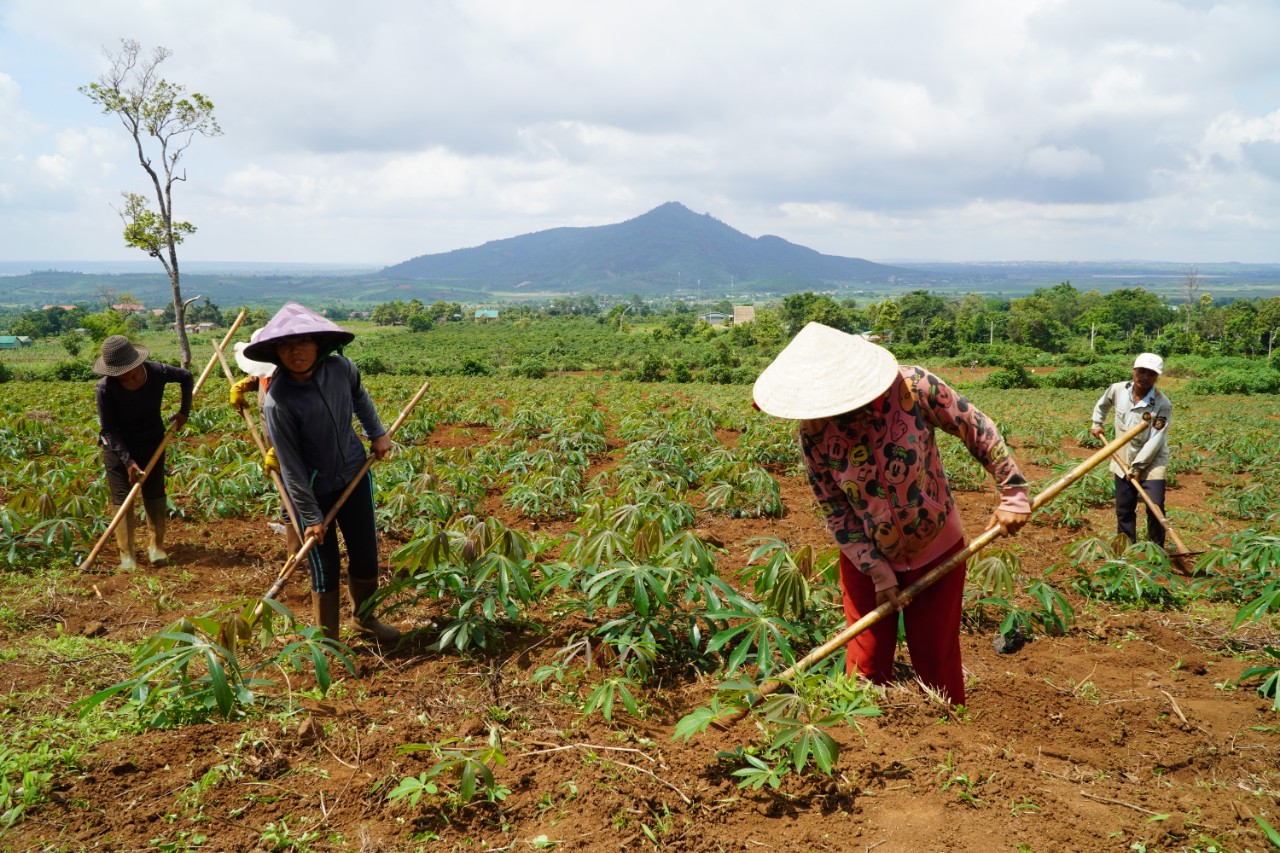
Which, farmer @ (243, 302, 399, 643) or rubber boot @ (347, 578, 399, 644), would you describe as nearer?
farmer @ (243, 302, 399, 643)

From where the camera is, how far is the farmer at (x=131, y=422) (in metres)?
4.31

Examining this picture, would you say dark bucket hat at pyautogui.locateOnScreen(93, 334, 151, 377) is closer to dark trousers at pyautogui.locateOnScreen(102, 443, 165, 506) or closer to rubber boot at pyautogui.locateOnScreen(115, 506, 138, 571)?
dark trousers at pyautogui.locateOnScreen(102, 443, 165, 506)

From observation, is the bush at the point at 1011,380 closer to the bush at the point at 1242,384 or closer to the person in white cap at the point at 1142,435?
the bush at the point at 1242,384

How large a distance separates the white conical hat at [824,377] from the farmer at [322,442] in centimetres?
185

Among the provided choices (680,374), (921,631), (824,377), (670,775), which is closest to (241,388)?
(670,775)

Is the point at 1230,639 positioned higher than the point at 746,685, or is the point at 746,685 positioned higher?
the point at 746,685

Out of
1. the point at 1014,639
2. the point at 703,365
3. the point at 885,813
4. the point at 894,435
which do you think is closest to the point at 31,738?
the point at 885,813

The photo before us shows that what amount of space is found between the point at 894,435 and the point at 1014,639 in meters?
2.01

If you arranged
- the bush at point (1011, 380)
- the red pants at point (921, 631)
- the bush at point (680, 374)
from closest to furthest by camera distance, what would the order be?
the red pants at point (921, 631) → the bush at point (1011, 380) → the bush at point (680, 374)

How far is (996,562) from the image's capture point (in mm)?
3715

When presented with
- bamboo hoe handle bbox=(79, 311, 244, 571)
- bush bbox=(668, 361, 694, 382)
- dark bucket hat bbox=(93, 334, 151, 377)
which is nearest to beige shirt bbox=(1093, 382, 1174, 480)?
bamboo hoe handle bbox=(79, 311, 244, 571)

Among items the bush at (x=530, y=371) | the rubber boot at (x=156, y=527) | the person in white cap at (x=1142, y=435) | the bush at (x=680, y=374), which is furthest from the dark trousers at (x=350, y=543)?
the bush at (x=680, y=374)

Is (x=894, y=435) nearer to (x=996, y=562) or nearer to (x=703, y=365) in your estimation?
(x=996, y=562)

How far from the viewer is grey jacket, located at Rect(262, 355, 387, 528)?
2971mm
